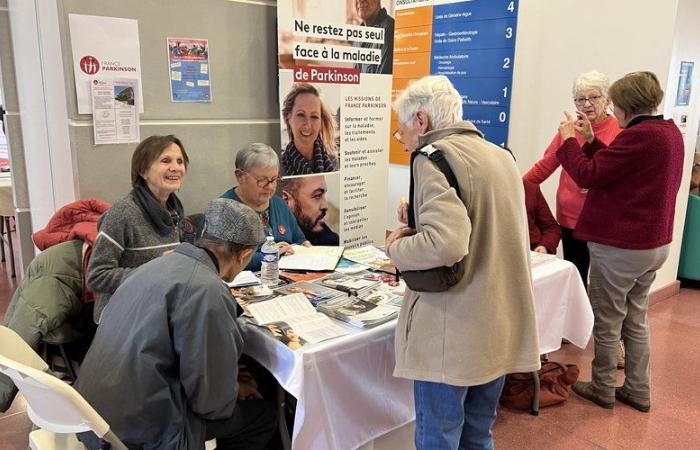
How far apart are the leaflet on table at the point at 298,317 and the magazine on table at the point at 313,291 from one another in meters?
0.04

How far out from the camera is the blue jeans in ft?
5.15

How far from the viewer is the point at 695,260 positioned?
4.51 meters

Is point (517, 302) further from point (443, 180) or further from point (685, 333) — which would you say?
point (685, 333)

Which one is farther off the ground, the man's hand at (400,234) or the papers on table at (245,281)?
the man's hand at (400,234)

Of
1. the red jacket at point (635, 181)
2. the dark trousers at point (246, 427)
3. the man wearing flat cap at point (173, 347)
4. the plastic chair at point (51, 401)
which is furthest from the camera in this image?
the red jacket at point (635, 181)

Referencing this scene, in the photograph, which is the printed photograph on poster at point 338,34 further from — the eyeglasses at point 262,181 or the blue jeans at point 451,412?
the blue jeans at point 451,412

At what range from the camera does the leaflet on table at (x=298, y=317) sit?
1686 mm

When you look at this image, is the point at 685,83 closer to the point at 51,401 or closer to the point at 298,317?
the point at 298,317

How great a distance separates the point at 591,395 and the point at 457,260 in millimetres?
1858

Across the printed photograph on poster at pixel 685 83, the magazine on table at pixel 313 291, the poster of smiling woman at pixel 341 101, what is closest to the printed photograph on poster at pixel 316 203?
the poster of smiling woman at pixel 341 101

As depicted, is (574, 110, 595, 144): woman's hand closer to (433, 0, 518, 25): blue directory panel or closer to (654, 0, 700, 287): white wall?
(654, 0, 700, 287): white wall

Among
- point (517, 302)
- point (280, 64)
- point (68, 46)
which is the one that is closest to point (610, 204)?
point (517, 302)

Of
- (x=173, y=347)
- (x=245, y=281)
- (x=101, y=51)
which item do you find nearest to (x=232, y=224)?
(x=173, y=347)

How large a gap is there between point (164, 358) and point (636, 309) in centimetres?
224
